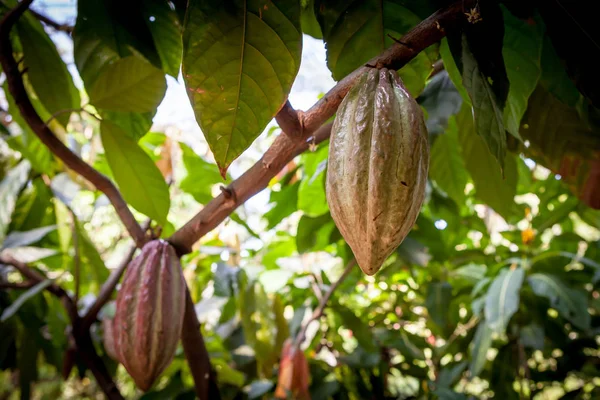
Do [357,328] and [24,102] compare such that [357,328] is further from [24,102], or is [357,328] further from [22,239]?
[24,102]

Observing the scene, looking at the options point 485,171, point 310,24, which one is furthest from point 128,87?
point 485,171

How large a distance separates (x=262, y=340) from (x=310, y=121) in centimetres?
94

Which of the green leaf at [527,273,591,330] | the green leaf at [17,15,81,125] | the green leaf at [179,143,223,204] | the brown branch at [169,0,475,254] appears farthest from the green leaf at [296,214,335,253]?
the green leaf at [527,273,591,330]

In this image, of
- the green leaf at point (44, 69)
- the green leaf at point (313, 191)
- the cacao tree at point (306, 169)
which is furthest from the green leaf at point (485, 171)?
the green leaf at point (44, 69)

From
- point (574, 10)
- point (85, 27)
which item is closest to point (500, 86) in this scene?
point (574, 10)

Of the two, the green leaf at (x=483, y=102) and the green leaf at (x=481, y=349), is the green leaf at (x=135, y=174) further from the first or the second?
the green leaf at (x=481, y=349)

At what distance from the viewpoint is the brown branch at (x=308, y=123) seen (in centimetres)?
49

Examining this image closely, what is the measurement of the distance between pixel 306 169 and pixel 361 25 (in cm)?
62

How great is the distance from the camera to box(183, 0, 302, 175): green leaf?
0.50m

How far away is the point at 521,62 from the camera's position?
0.73 m

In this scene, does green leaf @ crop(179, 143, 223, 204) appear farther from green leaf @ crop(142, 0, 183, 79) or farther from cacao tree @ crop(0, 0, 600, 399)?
green leaf @ crop(142, 0, 183, 79)

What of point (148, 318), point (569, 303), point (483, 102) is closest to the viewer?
point (483, 102)

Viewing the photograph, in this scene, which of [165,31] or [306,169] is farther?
[306,169]

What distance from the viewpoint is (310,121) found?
0.56 m
